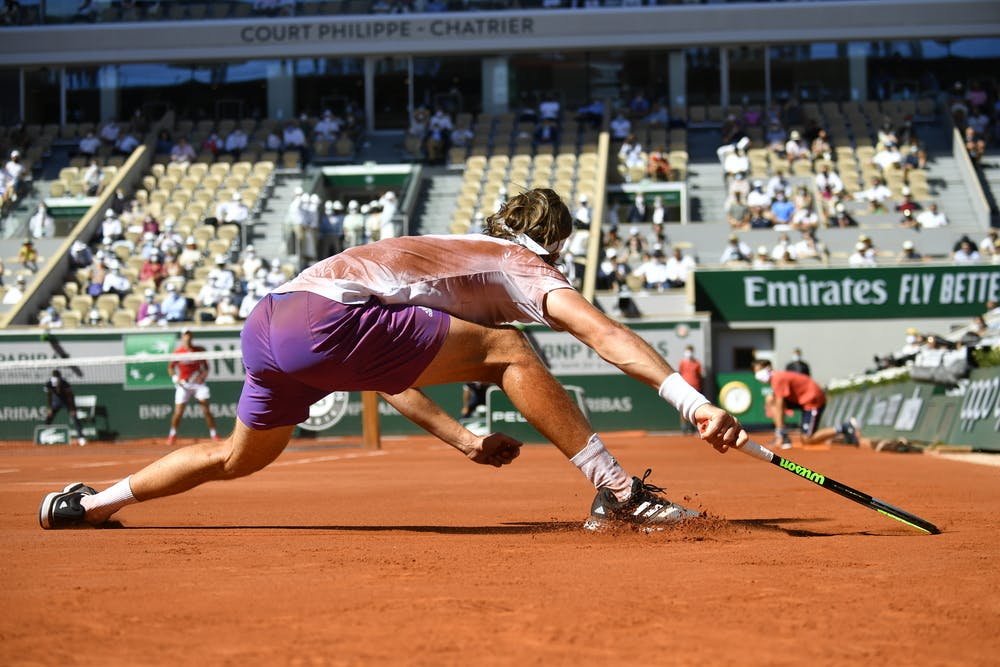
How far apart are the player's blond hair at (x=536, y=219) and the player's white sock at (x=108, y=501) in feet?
7.40

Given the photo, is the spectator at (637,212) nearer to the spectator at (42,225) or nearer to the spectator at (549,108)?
the spectator at (549,108)

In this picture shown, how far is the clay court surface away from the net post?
1242cm

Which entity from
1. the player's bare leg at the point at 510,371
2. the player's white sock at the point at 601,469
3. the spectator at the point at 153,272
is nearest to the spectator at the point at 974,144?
the spectator at the point at 153,272

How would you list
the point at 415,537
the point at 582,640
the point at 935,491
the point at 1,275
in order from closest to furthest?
the point at 582,640 → the point at 415,537 → the point at 935,491 → the point at 1,275

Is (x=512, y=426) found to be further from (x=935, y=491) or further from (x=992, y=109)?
(x=992, y=109)

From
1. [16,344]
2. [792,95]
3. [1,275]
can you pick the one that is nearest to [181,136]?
[1,275]

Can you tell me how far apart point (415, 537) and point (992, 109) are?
1446 inches

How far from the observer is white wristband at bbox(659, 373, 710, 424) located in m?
5.38

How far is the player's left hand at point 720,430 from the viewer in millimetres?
5164

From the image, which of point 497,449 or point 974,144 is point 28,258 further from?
point 497,449

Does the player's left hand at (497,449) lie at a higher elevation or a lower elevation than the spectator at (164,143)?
lower

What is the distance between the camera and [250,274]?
30.2 m

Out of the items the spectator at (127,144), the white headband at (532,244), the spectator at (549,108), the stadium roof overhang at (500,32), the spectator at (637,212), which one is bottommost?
the spectator at (637,212)

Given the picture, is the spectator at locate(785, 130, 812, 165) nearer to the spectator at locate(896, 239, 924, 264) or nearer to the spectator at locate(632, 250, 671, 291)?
the spectator at locate(896, 239, 924, 264)
